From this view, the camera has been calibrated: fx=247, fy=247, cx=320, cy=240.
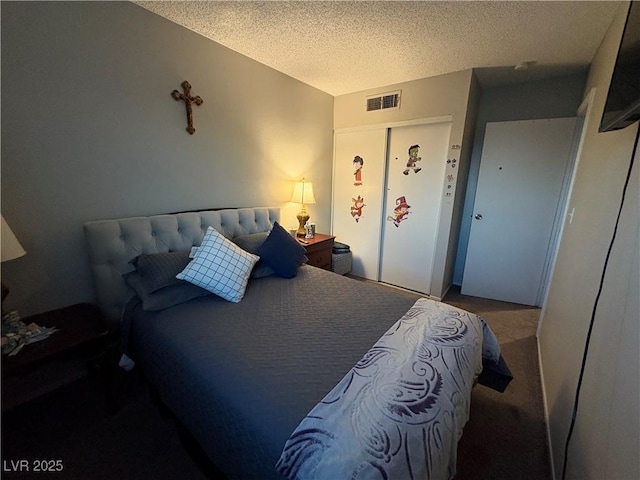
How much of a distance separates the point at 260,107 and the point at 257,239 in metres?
1.40

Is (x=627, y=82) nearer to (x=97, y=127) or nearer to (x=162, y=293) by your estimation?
(x=162, y=293)

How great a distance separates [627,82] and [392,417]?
1.47m

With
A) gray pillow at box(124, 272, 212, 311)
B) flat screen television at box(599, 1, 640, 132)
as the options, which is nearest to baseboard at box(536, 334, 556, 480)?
flat screen television at box(599, 1, 640, 132)

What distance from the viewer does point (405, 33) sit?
191cm

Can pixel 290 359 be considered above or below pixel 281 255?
below

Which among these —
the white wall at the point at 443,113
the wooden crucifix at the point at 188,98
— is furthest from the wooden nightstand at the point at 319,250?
the wooden crucifix at the point at 188,98

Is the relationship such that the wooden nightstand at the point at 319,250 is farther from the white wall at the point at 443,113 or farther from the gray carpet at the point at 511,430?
the gray carpet at the point at 511,430

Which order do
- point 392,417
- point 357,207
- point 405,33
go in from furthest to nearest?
point 357,207, point 405,33, point 392,417

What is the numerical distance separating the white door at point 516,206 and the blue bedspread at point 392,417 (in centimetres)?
231

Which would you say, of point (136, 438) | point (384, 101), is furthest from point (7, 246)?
point (384, 101)

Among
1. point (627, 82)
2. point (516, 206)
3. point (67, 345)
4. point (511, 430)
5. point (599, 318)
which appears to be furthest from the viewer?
point (516, 206)

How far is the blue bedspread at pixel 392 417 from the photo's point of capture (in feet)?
2.31

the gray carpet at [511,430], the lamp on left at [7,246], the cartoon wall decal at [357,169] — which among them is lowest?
the gray carpet at [511,430]

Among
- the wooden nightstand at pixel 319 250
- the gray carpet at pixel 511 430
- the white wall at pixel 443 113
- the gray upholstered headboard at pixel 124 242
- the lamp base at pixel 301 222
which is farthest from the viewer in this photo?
the lamp base at pixel 301 222
